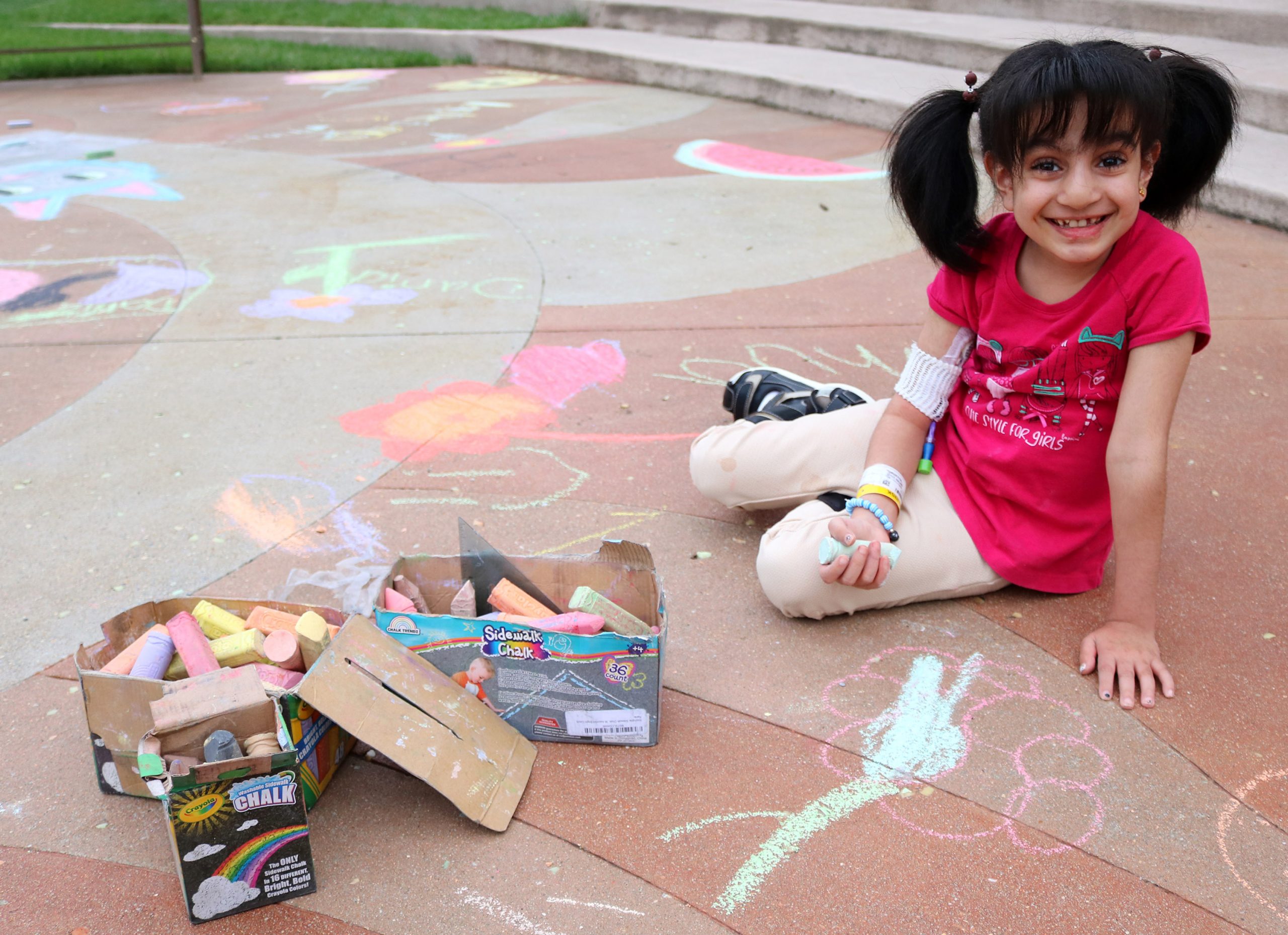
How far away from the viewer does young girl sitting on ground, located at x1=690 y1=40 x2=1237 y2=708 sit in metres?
1.93

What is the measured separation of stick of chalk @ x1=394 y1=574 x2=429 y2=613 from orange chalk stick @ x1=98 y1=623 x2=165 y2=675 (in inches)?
15.7

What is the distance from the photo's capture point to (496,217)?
5125mm

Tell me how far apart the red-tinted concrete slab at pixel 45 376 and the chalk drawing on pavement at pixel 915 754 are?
2.41 meters

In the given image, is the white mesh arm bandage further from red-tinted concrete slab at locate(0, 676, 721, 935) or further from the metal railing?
Result: the metal railing

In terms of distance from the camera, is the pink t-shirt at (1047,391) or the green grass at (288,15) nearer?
the pink t-shirt at (1047,391)

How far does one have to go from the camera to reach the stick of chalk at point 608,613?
1940 millimetres

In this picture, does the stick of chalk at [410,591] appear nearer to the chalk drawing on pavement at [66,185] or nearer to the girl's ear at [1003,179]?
the girl's ear at [1003,179]

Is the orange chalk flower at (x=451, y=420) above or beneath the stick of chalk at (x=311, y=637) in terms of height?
beneath

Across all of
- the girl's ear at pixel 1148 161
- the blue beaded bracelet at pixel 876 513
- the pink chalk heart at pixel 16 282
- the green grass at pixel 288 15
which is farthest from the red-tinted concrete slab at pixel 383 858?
the green grass at pixel 288 15

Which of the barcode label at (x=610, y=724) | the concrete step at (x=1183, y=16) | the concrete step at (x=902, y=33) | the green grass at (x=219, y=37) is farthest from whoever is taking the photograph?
the green grass at (x=219, y=37)

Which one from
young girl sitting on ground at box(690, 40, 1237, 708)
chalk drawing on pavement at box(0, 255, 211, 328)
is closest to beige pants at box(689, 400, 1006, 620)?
young girl sitting on ground at box(690, 40, 1237, 708)

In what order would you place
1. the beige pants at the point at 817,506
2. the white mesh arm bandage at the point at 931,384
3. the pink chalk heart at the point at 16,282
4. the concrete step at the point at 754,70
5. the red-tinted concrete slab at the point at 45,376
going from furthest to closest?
the concrete step at the point at 754,70 < the pink chalk heart at the point at 16,282 < the red-tinted concrete slab at the point at 45,376 < the white mesh arm bandage at the point at 931,384 < the beige pants at the point at 817,506

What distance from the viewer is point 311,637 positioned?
179 cm

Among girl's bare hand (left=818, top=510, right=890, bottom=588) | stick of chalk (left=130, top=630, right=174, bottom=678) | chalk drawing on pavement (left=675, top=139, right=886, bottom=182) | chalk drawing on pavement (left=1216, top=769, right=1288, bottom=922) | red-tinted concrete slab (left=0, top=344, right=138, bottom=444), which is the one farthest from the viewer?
chalk drawing on pavement (left=675, top=139, right=886, bottom=182)
